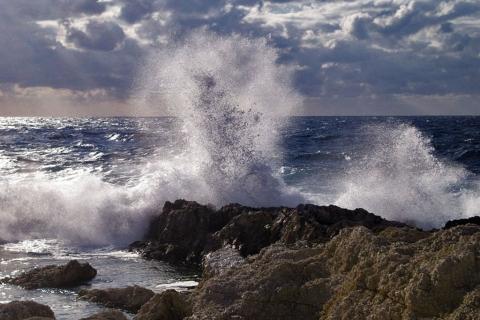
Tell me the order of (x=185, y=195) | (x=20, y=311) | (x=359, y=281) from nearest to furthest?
1. (x=359, y=281)
2. (x=20, y=311)
3. (x=185, y=195)

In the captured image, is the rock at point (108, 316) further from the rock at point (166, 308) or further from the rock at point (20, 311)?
the rock at point (20, 311)

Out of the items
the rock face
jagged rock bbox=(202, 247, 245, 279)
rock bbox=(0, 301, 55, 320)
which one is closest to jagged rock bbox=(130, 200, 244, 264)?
the rock face

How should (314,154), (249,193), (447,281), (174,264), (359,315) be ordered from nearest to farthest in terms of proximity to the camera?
1. (447,281)
2. (359,315)
3. (174,264)
4. (249,193)
5. (314,154)

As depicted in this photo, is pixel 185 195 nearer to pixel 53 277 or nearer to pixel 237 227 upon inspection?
pixel 237 227

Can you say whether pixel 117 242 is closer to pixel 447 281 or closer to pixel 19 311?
pixel 19 311

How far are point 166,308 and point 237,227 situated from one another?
7.12m

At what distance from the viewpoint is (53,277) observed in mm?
10484

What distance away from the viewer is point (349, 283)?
423cm

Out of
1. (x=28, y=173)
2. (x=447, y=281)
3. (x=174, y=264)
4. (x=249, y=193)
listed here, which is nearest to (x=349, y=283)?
(x=447, y=281)

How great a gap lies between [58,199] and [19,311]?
41.6 ft

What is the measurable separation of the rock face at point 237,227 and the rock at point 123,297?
293cm

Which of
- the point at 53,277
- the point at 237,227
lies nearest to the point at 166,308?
the point at 53,277

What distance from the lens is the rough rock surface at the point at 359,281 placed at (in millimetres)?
3604

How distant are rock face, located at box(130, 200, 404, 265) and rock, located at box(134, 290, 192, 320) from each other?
467 centimetres
